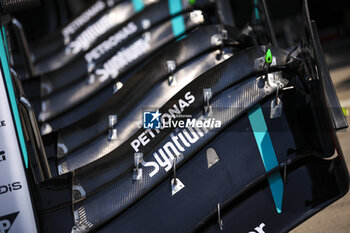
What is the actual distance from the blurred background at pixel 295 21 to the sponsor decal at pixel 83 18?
0.45 feet

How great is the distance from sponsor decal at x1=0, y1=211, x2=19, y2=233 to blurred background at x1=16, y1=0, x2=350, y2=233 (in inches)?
79.9

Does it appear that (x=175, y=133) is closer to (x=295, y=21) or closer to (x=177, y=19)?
(x=177, y=19)

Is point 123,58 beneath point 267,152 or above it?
above

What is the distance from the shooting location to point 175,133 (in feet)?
7.58

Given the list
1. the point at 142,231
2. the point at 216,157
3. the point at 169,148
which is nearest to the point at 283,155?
the point at 216,157

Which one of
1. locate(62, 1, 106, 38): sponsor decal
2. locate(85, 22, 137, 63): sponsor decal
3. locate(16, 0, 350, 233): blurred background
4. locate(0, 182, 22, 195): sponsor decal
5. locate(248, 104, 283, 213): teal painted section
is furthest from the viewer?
locate(16, 0, 350, 233): blurred background

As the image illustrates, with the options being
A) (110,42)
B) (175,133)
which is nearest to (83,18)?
(110,42)

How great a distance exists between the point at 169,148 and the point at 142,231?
379mm

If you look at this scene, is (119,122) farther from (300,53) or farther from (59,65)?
(59,65)

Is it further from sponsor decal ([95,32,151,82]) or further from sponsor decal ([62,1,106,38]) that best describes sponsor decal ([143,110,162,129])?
sponsor decal ([62,1,106,38])

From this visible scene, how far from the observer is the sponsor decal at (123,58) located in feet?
11.9

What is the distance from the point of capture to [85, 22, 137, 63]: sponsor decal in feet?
12.7

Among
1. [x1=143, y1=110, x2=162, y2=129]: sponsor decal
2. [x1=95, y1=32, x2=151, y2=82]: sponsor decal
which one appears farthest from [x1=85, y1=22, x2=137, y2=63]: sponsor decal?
[x1=143, y1=110, x2=162, y2=129]: sponsor decal

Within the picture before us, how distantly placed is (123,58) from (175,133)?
1477mm
